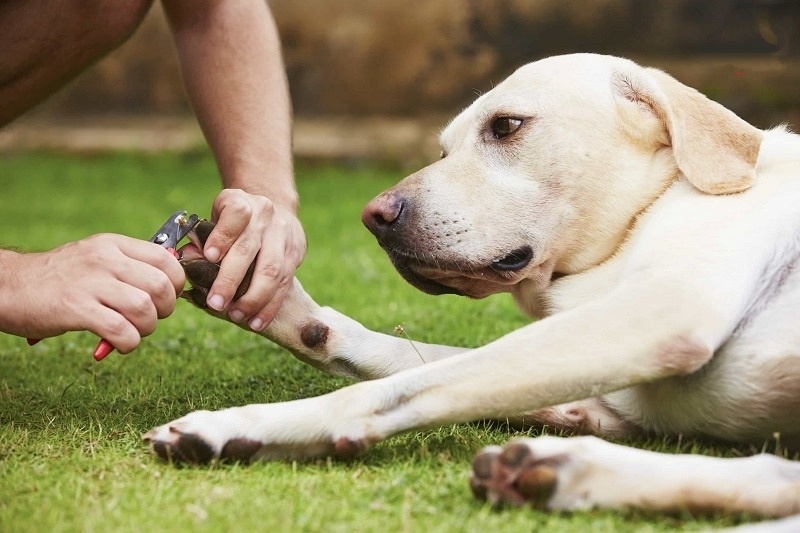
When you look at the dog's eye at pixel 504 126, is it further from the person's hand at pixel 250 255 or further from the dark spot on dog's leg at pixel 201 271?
the dark spot on dog's leg at pixel 201 271

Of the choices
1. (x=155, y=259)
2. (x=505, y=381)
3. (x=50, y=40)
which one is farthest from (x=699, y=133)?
(x=50, y=40)

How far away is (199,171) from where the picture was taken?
10516mm

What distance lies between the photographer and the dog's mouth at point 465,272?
2822 millimetres

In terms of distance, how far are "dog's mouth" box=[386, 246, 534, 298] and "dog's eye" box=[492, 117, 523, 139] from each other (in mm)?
365

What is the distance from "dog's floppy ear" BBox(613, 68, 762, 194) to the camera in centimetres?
267

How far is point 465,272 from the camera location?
2.85 meters

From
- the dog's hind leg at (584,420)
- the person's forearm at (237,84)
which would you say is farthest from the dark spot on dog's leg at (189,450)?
the person's forearm at (237,84)

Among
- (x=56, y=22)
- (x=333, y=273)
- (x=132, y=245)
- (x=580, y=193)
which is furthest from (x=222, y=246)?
(x=333, y=273)

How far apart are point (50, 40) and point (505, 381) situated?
2.14 meters

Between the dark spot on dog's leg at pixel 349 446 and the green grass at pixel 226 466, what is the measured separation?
38mm

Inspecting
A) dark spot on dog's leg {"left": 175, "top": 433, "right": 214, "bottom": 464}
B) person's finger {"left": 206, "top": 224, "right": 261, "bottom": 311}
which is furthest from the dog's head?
dark spot on dog's leg {"left": 175, "top": 433, "right": 214, "bottom": 464}

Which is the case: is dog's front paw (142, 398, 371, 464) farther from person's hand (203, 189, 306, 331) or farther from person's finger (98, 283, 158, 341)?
person's hand (203, 189, 306, 331)

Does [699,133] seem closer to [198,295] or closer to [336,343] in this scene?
[336,343]

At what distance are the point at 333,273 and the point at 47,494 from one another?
11.1 ft
